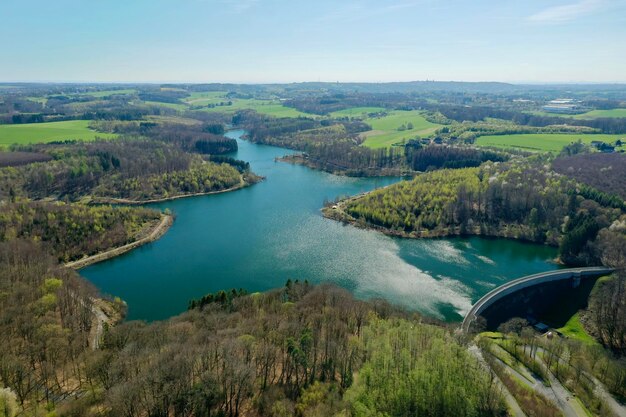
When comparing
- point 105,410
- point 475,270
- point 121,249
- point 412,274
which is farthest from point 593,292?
point 121,249

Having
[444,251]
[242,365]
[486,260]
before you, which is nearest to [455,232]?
[444,251]

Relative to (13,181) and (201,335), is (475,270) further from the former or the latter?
(13,181)

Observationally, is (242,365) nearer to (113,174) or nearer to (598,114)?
(113,174)

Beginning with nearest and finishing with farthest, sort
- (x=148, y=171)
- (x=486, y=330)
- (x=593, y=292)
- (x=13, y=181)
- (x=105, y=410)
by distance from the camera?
(x=105, y=410)
(x=486, y=330)
(x=593, y=292)
(x=13, y=181)
(x=148, y=171)

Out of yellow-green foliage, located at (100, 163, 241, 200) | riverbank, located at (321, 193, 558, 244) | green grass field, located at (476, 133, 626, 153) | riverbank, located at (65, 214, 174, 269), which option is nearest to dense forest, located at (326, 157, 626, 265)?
riverbank, located at (321, 193, 558, 244)

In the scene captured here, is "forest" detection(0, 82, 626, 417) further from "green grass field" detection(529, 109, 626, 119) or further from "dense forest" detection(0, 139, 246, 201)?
Result: "green grass field" detection(529, 109, 626, 119)

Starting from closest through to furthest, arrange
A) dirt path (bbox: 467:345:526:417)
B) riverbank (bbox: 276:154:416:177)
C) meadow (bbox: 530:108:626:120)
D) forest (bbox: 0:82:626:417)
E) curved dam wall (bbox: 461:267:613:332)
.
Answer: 1. forest (bbox: 0:82:626:417)
2. dirt path (bbox: 467:345:526:417)
3. curved dam wall (bbox: 461:267:613:332)
4. riverbank (bbox: 276:154:416:177)
5. meadow (bbox: 530:108:626:120)

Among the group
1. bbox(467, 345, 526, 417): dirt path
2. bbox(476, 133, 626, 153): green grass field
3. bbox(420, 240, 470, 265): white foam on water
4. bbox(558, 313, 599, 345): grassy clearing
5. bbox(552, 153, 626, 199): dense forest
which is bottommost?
bbox(558, 313, 599, 345): grassy clearing
